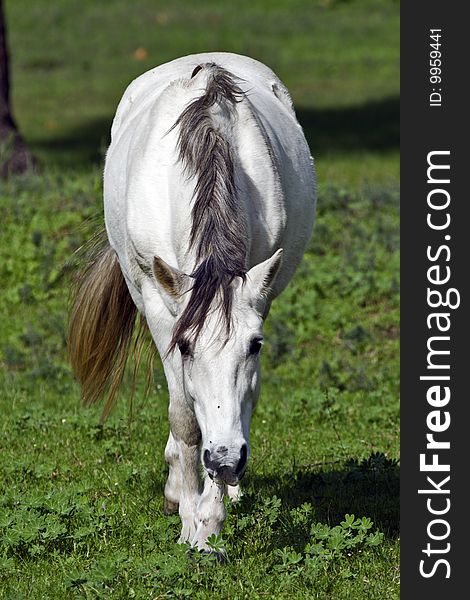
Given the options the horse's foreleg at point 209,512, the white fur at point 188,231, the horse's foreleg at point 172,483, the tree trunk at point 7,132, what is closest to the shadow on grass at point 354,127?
the tree trunk at point 7,132

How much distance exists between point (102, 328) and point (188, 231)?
5.93ft

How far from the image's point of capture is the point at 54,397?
7.91 m

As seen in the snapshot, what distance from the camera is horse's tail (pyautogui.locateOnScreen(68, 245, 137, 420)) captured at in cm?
624

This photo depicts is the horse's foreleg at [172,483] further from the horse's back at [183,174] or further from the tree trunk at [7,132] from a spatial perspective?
the tree trunk at [7,132]

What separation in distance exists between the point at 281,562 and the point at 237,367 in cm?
101

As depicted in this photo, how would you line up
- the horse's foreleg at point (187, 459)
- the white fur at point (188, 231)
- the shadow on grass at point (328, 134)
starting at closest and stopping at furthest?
the white fur at point (188, 231) → the horse's foreleg at point (187, 459) → the shadow on grass at point (328, 134)

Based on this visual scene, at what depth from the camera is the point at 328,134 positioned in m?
19.5

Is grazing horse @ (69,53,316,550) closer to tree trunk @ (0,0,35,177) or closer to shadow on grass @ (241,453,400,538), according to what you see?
shadow on grass @ (241,453,400,538)

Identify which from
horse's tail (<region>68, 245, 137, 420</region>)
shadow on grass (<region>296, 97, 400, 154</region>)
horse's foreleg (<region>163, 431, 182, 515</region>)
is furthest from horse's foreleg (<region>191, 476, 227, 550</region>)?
shadow on grass (<region>296, 97, 400, 154</region>)

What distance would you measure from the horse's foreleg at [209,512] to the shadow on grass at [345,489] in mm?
706

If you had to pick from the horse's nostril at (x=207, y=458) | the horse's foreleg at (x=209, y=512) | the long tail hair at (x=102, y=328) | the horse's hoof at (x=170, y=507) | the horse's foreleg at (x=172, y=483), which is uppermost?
the long tail hair at (x=102, y=328)

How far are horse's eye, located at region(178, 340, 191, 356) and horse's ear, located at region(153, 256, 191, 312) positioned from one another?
195mm

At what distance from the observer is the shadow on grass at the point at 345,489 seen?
557 centimetres

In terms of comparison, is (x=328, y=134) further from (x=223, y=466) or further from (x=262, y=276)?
(x=223, y=466)
